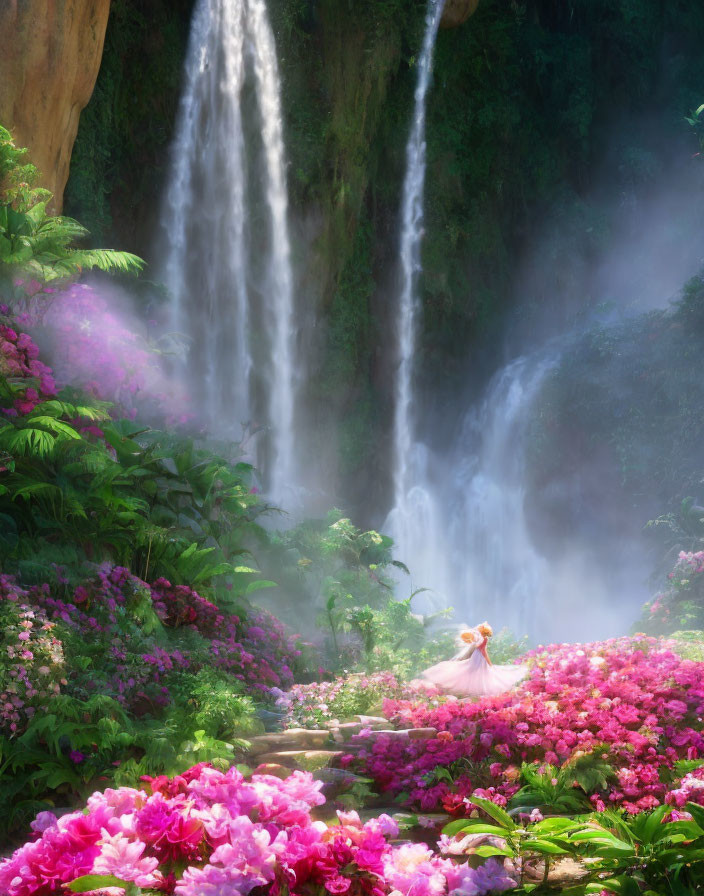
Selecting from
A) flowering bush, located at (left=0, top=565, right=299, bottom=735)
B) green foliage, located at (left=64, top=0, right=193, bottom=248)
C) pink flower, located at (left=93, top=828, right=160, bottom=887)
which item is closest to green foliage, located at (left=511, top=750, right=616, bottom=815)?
pink flower, located at (left=93, top=828, right=160, bottom=887)

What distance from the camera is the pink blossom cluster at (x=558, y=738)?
4.07m

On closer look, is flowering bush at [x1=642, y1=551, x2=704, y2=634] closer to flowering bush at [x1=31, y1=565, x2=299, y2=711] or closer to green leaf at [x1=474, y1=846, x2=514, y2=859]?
flowering bush at [x1=31, y1=565, x2=299, y2=711]

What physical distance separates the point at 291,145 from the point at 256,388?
4.92 metres

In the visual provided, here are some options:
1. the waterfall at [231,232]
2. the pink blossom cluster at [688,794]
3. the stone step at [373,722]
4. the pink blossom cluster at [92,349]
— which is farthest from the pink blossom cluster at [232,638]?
the waterfall at [231,232]

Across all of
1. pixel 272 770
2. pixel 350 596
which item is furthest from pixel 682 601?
pixel 272 770

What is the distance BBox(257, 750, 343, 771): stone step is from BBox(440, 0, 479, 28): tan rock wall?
17705mm

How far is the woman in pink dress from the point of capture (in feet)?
22.2

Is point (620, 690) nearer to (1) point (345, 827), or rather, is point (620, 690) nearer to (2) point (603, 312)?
(1) point (345, 827)

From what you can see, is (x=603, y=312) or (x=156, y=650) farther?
(x=603, y=312)

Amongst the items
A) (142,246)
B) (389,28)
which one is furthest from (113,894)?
(389,28)

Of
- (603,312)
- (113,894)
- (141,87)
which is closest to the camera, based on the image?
(113,894)

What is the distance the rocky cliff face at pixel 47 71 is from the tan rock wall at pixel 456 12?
33.3ft

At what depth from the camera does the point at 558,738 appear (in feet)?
14.4

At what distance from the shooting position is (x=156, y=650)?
5590mm
